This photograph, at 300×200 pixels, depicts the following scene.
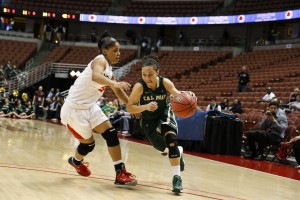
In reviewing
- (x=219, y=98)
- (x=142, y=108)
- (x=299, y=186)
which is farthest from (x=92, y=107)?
(x=219, y=98)

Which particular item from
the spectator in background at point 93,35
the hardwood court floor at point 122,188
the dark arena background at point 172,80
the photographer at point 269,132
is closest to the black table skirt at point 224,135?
the dark arena background at point 172,80

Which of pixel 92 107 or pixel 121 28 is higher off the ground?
pixel 121 28

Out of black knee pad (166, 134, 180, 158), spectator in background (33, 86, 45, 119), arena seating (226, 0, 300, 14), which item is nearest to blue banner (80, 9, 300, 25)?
arena seating (226, 0, 300, 14)

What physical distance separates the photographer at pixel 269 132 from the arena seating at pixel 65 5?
70.7ft

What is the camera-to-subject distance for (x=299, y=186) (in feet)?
17.7

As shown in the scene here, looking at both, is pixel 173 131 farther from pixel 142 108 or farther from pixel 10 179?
pixel 10 179

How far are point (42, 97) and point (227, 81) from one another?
24.8ft

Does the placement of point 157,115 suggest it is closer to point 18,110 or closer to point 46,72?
point 18,110

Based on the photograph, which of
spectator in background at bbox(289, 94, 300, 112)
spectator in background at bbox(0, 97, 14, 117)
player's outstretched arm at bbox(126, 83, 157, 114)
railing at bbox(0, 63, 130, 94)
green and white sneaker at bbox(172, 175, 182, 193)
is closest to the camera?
green and white sneaker at bbox(172, 175, 182, 193)

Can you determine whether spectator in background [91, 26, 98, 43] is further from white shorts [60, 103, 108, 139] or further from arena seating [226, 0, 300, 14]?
white shorts [60, 103, 108, 139]

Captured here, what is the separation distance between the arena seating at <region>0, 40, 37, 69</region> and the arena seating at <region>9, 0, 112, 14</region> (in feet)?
7.88

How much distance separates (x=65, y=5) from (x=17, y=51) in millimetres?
4634

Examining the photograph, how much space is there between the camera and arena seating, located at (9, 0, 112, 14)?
2809 centimetres

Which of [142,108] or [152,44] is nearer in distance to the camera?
[142,108]
